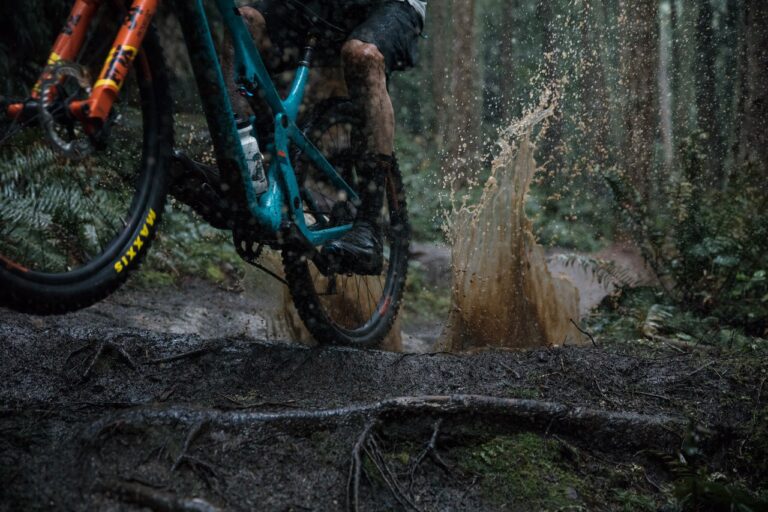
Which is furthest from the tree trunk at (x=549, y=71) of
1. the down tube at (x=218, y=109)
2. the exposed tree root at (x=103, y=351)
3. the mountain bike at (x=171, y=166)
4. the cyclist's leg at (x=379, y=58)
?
the exposed tree root at (x=103, y=351)

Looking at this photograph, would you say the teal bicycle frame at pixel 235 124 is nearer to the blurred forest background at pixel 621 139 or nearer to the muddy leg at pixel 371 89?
the muddy leg at pixel 371 89

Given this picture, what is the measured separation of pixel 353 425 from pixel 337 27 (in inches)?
84.3

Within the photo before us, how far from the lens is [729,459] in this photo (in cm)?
245

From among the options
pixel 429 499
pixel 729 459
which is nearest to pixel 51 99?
pixel 429 499

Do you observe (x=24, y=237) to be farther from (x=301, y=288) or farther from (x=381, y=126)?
(x=381, y=126)

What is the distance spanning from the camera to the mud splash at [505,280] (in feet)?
15.7

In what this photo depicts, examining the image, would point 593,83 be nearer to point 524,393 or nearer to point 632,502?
point 524,393

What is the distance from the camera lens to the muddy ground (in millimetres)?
1794

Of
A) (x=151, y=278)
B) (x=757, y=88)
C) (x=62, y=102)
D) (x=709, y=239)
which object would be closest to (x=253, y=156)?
(x=62, y=102)

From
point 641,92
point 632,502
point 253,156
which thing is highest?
point 641,92

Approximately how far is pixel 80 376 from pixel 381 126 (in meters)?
1.90

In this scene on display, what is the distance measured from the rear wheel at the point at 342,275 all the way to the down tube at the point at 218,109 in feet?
1.70

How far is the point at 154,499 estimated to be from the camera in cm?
164

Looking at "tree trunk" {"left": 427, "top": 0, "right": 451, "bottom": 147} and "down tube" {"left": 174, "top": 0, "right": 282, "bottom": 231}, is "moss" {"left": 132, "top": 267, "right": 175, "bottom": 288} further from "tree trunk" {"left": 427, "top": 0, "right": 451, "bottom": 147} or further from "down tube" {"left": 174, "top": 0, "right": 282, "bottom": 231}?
"tree trunk" {"left": 427, "top": 0, "right": 451, "bottom": 147}
